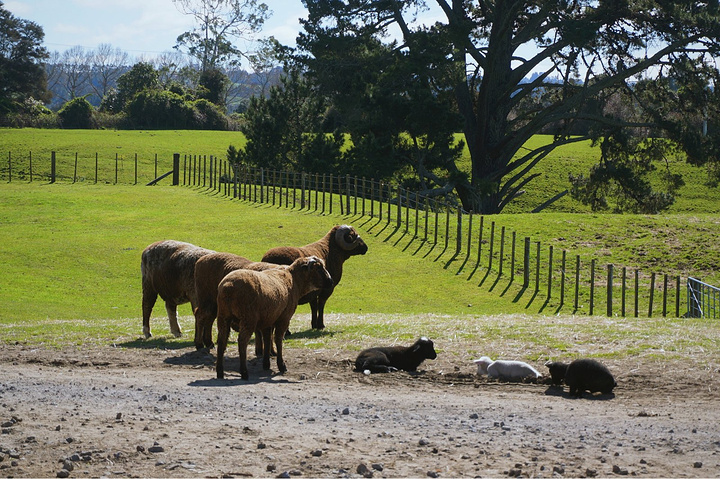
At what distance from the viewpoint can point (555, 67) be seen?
1966 inches

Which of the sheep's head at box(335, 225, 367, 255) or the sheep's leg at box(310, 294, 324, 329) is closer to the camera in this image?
the sheep's leg at box(310, 294, 324, 329)

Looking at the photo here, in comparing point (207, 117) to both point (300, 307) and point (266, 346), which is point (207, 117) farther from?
point (266, 346)

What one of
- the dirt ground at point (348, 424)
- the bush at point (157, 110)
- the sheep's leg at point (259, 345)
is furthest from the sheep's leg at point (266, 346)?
the bush at point (157, 110)

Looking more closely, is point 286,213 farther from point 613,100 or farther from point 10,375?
point 613,100

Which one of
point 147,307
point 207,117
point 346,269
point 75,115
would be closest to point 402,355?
point 147,307

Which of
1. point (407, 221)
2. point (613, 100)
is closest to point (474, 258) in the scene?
point (407, 221)

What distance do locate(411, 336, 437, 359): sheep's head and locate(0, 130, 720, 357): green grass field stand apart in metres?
1.55

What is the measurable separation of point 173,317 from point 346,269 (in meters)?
16.9

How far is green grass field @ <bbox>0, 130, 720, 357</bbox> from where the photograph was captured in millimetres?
15117

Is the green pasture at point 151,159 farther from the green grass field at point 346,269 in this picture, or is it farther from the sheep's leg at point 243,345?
the sheep's leg at point 243,345

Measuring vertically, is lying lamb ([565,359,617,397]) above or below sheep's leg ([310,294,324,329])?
above

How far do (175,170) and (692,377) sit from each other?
53.2m

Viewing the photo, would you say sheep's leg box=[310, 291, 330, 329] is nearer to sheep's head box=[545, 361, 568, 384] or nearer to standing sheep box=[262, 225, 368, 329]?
standing sheep box=[262, 225, 368, 329]

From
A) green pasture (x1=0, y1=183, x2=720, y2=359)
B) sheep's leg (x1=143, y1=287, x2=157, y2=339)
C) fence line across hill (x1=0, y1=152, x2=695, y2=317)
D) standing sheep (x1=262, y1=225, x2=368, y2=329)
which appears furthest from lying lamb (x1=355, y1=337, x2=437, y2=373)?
fence line across hill (x1=0, y1=152, x2=695, y2=317)
